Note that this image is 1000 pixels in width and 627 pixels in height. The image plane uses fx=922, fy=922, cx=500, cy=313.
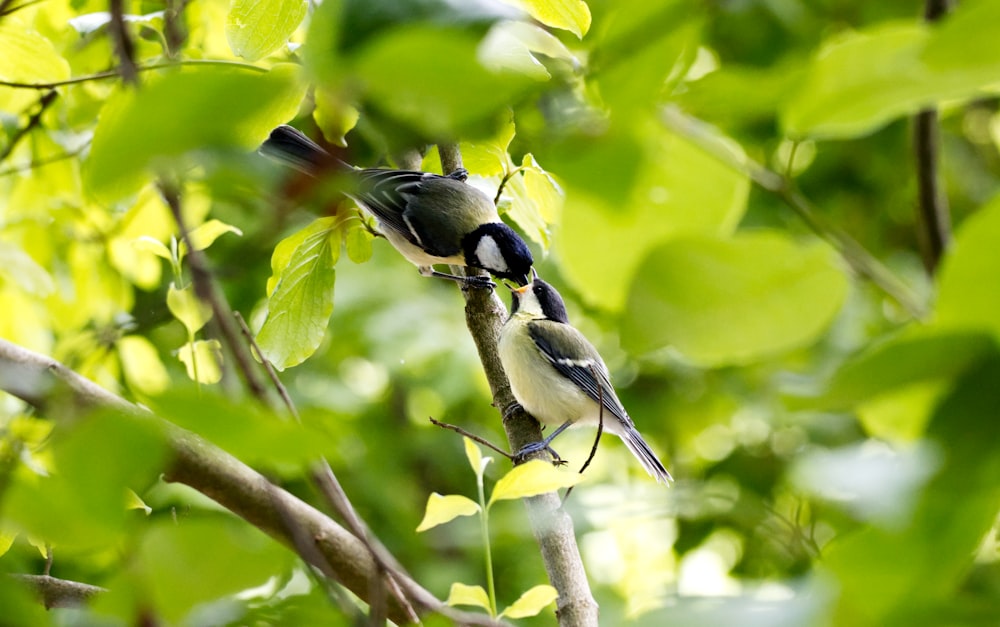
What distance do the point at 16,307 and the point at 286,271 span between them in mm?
863

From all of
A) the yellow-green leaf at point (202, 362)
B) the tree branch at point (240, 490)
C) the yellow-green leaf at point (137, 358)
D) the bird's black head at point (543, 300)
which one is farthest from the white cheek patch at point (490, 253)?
the tree branch at point (240, 490)

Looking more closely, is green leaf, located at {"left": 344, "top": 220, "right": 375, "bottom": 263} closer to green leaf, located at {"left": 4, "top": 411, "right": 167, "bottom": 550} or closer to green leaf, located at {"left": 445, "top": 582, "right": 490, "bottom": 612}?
green leaf, located at {"left": 445, "top": 582, "right": 490, "bottom": 612}

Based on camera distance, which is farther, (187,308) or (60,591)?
(187,308)

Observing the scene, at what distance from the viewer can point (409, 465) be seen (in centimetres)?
251

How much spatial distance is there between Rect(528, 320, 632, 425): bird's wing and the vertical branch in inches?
25.0

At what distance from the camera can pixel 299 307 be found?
0.89m

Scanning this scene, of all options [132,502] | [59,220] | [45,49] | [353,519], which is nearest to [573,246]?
[353,519]

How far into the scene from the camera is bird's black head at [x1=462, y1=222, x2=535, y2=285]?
65.9 inches

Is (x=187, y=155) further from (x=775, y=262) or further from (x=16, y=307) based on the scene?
(x=16, y=307)

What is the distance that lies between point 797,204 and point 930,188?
56.0 inches

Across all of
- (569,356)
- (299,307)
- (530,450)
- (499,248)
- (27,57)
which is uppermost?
(27,57)

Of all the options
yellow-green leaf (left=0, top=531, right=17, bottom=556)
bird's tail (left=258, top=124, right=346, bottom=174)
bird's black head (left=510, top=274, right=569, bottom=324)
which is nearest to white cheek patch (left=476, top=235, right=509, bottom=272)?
bird's black head (left=510, top=274, right=569, bottom=324)

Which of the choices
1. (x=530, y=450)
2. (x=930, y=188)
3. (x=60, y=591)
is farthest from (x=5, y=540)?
(x=930, y=188)

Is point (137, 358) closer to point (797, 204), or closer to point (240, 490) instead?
point (240, 490)
